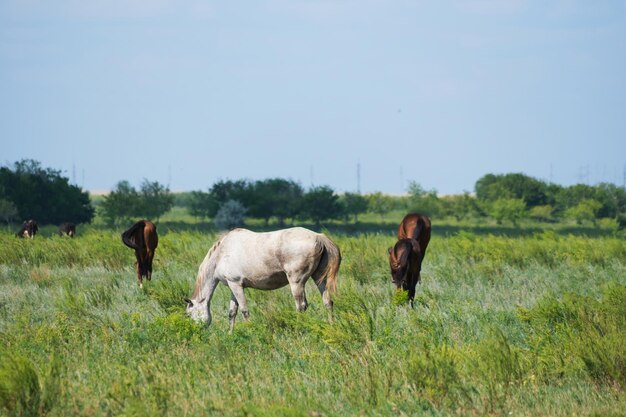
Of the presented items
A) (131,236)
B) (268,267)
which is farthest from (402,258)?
(131,236)

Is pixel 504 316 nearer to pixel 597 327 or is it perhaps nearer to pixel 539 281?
pixel 597 327

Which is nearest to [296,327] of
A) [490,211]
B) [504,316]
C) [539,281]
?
[504,316]

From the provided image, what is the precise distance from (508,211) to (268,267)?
278ft

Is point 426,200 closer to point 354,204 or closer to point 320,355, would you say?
point 354,204

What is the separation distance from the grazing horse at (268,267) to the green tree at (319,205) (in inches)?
3018

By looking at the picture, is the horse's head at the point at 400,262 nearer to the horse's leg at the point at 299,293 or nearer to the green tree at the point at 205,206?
the horse's leg at the point at 299,293

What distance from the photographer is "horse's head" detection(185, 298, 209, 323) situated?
11.6 m

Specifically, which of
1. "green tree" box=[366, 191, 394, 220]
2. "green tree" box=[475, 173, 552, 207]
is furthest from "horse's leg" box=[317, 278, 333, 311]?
"green tree" box=[366, 191, 394, 220]

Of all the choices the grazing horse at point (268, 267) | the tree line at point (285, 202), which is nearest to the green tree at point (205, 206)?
the tree line at point (285, 202)

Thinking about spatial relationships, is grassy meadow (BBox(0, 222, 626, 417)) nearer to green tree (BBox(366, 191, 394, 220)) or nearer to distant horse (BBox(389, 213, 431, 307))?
distant horse (BBox(389, 213, 431, 307))

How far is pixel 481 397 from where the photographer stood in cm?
755

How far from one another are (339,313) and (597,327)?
343 centimetres

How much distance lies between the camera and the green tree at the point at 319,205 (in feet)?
292

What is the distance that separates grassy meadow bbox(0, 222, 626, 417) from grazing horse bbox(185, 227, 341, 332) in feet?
1.02
